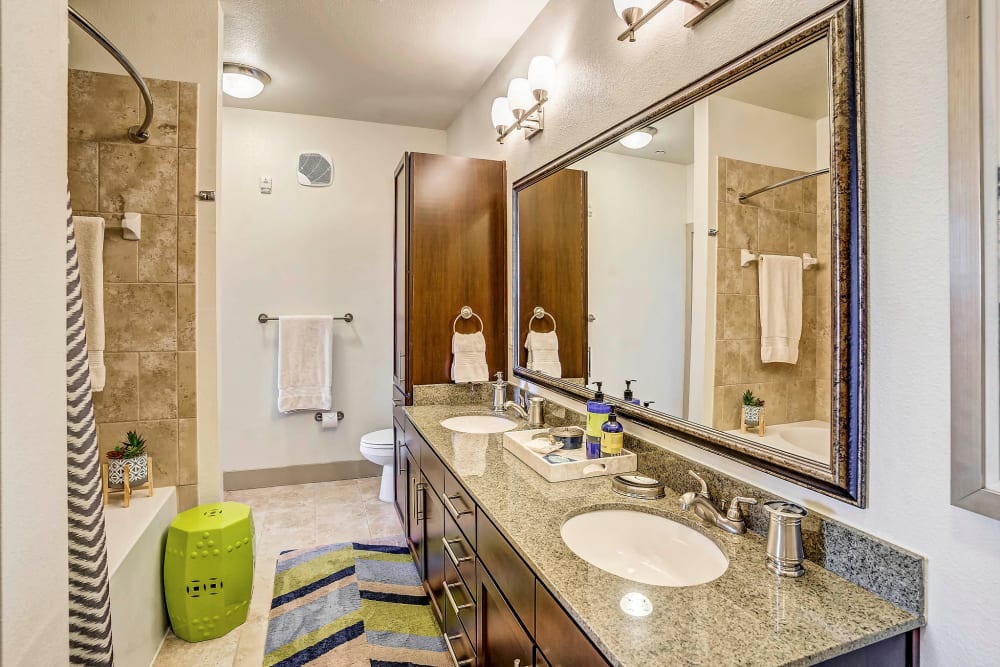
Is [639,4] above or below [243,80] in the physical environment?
Result: below

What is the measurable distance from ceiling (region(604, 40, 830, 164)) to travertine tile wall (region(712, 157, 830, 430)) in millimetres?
126

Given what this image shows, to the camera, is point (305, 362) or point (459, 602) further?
point (305, 362)

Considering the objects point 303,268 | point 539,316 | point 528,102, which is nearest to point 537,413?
point 539,316

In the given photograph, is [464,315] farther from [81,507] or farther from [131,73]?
[81,507]

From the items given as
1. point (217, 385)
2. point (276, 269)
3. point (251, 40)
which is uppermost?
point (251, 40)

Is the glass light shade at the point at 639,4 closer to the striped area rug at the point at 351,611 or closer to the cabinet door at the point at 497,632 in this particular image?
the cabinet door at the point at 497,632

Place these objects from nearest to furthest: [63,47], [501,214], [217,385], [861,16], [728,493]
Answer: [63,47] < [861,16] < [728,493] < [217,385] < [501,214]

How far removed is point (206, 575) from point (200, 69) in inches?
80.4

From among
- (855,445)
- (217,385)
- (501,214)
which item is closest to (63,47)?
(855,445)

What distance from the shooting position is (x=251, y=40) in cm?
256

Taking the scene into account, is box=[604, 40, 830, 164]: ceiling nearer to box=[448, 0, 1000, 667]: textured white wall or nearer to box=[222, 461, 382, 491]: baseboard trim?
box=[448, 0, 1000, 667]: textured white wall

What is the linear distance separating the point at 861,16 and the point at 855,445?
780 millimetres

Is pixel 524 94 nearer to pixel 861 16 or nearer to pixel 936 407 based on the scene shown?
pixel 861 16

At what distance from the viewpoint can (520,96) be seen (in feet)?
7.43
